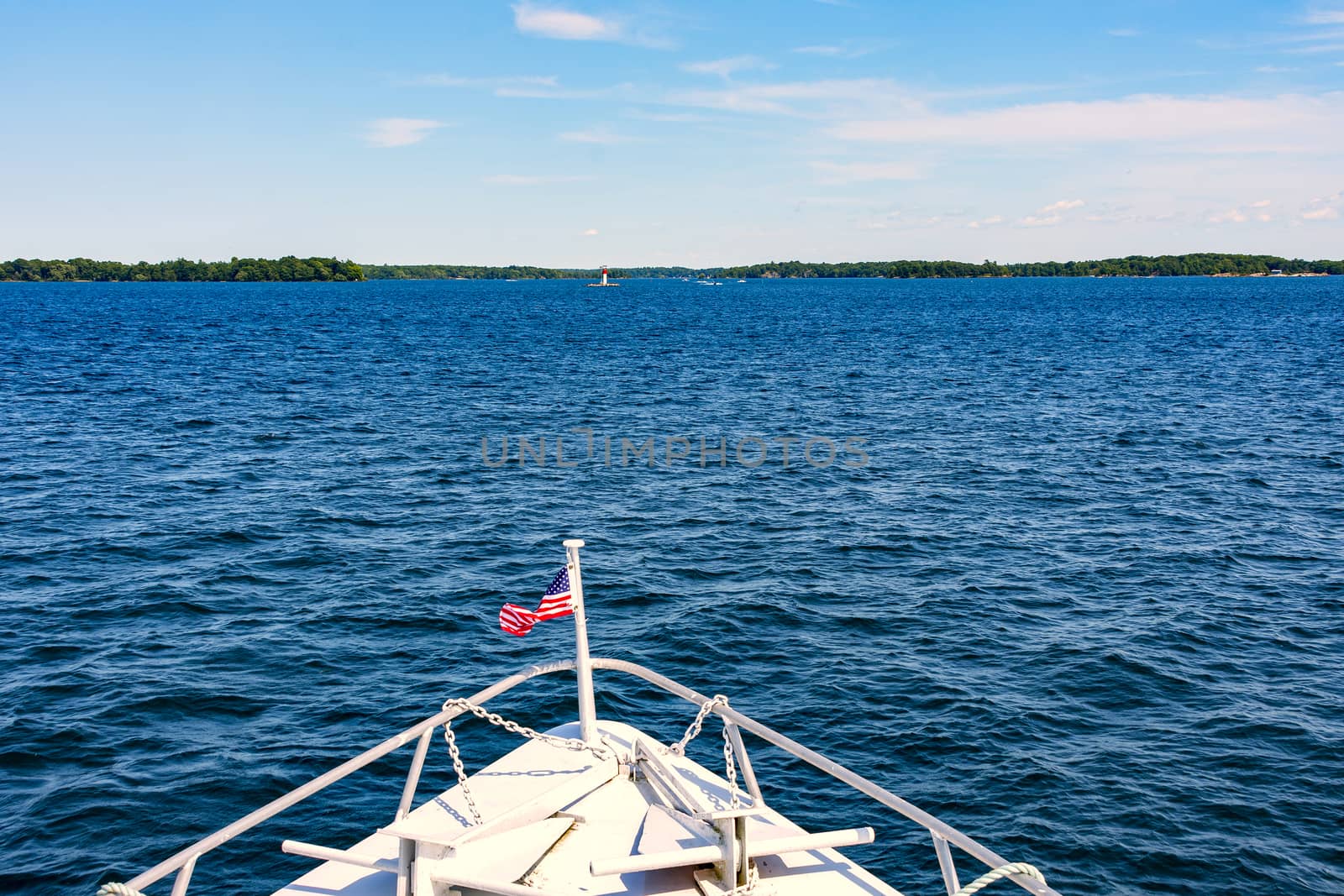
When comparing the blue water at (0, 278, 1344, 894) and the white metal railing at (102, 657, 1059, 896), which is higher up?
the white metal railing at (102, 657, 1059, 896)

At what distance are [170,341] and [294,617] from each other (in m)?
86.7

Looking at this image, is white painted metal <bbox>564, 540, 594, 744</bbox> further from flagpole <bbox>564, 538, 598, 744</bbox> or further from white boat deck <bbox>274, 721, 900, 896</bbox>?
white boat deck <bbox>274, 721, 900, 896</bbox>

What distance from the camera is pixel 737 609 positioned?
24359 millimetres

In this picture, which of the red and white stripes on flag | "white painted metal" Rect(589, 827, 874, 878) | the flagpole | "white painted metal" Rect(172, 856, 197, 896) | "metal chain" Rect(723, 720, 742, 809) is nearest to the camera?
"white painted metal" Rect(172, 856, 197, 896)

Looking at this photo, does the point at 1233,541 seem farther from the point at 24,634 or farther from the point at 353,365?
the point at 353,365

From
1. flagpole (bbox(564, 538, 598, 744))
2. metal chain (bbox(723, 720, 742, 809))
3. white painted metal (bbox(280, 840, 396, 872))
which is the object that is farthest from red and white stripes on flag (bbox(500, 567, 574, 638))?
white painted metal (bbox(280, 840, 396, 872))

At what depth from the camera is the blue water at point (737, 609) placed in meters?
15.4

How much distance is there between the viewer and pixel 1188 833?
14.9m

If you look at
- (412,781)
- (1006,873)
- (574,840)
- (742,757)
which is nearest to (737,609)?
(742,757)

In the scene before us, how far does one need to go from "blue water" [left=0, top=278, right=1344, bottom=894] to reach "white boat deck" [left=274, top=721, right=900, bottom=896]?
230 inches

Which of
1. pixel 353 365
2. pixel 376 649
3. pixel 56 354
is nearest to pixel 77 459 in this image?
pixel 376 649

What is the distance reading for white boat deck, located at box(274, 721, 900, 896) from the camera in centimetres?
820

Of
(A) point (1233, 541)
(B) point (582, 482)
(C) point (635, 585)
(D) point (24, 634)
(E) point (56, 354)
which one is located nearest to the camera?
(D) point (24, 634)

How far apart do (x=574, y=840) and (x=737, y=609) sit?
1554cm
